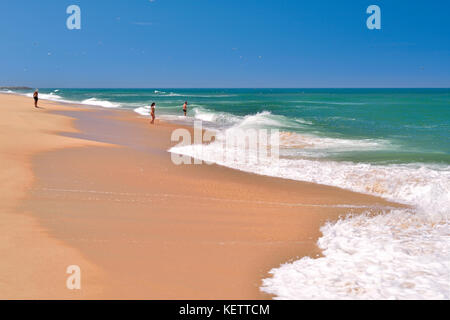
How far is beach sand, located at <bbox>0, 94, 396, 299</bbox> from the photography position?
439cm

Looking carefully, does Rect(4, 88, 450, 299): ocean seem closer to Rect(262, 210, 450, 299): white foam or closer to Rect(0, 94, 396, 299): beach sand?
Rect(262, 210, 450, 299): white foam

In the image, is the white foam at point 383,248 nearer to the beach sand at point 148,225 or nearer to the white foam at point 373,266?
the white foam at point 373,266

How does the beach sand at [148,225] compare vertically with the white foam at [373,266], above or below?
above

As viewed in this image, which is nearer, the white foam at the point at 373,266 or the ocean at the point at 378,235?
the white foam at the point at 373,266

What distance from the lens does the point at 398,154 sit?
48.0 feet

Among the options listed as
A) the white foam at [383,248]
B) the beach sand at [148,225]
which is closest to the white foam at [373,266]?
the white foam at [383,248]

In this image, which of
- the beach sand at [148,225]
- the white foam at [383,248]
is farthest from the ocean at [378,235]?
the beach sand at [148,225]

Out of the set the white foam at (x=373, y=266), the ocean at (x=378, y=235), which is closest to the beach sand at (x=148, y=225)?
the white foam at (x=373, y=266)

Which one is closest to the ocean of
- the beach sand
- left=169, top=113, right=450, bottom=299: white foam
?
left=169, top=113, right=450, bottom=299: white foam

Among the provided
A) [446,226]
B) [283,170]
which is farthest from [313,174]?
[446,226]

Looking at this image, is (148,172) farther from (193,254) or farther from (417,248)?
(417,248)

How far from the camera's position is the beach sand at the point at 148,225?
4.39 meters

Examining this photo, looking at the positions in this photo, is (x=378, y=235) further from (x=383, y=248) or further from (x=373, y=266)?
(x=373, y=266)

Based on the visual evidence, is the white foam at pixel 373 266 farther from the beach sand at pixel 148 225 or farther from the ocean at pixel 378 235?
the beach sand at pixel 148 225
